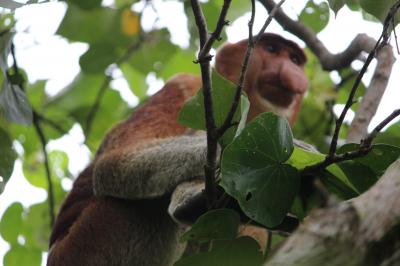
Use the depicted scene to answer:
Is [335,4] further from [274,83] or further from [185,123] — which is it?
[274,83]

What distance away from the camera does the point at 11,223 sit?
465 centimetres

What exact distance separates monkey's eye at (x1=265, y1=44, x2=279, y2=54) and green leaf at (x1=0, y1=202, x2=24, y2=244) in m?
2.07

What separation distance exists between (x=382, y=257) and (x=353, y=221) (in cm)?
9

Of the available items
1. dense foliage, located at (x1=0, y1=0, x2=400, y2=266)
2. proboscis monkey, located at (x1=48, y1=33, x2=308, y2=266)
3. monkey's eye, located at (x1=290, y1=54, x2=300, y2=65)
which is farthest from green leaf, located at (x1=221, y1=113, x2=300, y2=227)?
monkey's eye, located at (x1=290, y1=54, x2=300, y2=65)

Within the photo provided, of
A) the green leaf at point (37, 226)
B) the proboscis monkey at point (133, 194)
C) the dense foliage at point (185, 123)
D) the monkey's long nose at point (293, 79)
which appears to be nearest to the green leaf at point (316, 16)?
the dense foliage at point (185, 123)

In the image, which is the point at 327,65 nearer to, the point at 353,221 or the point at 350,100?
the point at 350,100

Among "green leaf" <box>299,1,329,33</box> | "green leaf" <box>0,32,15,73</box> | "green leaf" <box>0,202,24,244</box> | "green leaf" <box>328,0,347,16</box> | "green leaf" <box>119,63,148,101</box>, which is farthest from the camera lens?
"green leaf" <box>119,63,148,101</box>

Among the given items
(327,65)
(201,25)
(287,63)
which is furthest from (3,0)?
(287,63)

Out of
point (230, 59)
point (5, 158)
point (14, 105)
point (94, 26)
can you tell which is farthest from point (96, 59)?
point (14, 105)

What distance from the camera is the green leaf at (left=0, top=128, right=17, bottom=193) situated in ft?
11.2

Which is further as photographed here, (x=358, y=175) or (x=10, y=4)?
(x=10, y=4)

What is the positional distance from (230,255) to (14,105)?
4.48 feet

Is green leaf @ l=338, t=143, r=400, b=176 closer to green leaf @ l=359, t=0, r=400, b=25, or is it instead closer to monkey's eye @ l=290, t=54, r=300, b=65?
green leaf @ l=359, t=0, r=400, b=25

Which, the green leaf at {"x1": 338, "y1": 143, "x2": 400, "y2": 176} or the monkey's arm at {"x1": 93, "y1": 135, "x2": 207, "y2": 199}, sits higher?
the green leaf at {"x1": 338, "y1": 143, "x2": 400, "y2": 176}
